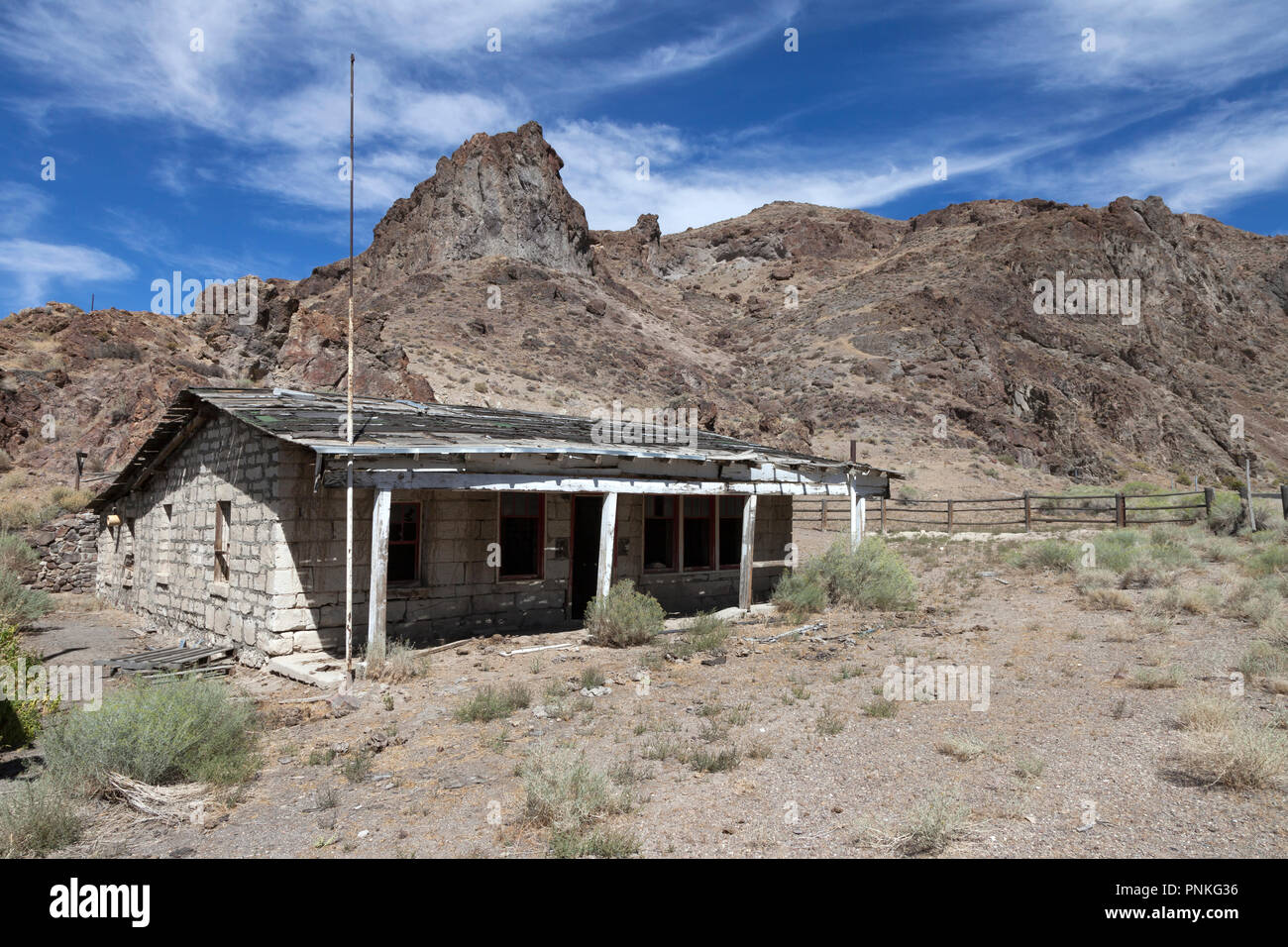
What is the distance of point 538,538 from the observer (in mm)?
11930

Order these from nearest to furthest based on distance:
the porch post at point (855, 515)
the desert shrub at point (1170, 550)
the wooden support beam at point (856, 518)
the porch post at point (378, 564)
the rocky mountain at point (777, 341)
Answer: the porch post at point (378, 564)
the porch post at point (855, 515)
the wooden support beam at point (856, 518)
the desert shrub at point (1170, 550)
the rocky mountain at point (777, 341)

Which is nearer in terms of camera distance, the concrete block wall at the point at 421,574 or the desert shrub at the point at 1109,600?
the concrete block wall at the point at 421,574

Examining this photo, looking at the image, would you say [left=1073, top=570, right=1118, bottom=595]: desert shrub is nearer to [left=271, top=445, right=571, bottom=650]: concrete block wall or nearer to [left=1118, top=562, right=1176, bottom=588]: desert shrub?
[left=1118, top=562, right=1176, bottom=588]: desert shrub

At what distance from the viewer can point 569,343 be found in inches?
1816

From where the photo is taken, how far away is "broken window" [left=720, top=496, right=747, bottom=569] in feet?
48.1

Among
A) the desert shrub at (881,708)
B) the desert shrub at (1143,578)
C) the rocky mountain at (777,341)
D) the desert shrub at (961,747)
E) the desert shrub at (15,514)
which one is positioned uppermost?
the rocky mountain at (777,341)

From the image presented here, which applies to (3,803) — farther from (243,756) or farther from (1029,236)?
(1029,236)

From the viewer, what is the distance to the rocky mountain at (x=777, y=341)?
2567 centimetres

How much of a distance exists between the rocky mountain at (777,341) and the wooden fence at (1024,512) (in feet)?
25.6

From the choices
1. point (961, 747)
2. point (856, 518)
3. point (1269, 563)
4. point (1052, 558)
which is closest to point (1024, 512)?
point (1052, 558)

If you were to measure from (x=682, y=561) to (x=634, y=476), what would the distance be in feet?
8.73

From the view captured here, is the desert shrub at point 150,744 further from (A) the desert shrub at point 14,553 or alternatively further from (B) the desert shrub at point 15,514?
(B) the desert shrub at point 15,514

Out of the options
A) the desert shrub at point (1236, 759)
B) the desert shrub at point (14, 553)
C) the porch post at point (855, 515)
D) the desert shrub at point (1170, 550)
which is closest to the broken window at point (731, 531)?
the porch post at point (855, 515)
